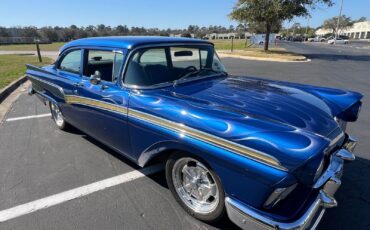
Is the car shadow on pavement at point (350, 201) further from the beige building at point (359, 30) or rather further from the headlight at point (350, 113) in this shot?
the beige building at point (359, 30)

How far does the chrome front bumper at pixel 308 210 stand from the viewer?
2031mm

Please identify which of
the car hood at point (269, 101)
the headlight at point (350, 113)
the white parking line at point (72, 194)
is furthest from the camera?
the headlight at point (350, 113)

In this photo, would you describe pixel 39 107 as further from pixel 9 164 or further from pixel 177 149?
pixel 177 149

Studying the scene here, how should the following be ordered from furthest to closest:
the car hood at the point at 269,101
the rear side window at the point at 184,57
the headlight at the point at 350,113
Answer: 1. the rear side window at the point at 184,57
2. the headlight at the point at 350,113
3. the car hood at the point at 269,101

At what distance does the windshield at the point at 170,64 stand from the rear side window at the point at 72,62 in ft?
4.10

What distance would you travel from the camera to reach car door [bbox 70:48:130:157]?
127 inches

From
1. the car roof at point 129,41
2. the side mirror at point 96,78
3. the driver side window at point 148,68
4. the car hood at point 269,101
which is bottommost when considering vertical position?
the car hood at point 269,101

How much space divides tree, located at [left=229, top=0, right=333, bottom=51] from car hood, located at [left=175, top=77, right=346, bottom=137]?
19.0 meters

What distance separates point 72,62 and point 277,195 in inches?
140

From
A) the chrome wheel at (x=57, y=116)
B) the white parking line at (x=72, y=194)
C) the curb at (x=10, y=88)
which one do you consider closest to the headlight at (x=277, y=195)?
the white parking line at (x=72, y=194)

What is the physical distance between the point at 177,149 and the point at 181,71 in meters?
1.32

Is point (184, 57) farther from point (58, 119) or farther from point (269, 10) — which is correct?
point (269, 10)

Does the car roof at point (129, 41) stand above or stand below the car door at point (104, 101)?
above

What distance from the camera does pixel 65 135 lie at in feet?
16.5
